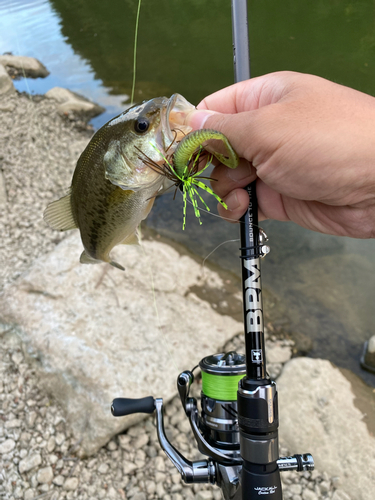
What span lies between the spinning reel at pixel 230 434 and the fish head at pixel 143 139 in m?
0.88

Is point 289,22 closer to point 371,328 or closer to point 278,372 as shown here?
point 371,328

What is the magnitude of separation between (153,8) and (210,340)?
7.62 meters

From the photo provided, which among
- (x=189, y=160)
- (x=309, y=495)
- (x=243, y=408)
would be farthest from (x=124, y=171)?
(x=309, y=495)

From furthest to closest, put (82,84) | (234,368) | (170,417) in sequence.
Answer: (82,84) → (170,417) → (234,368)

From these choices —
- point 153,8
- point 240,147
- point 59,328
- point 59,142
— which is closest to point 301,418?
point 59,328

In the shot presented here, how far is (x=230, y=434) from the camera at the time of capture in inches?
67.4

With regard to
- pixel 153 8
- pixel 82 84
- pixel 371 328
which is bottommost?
pixel 371 328

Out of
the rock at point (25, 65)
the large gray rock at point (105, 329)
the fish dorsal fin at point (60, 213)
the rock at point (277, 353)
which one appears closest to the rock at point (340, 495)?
the rock at point (277, 353)

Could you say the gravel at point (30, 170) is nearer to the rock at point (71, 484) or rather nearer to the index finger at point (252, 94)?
the rock at point (71, 484)

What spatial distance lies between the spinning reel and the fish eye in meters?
1.00

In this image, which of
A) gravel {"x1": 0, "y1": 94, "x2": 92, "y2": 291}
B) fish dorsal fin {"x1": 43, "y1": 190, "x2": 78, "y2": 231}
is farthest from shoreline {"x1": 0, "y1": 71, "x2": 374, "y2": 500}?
fish dorsal fin {"x1": 43, "y1": 190, "x2": 78, "y2": 231}

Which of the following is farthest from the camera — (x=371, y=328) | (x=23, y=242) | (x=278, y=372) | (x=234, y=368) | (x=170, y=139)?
(x=23, y=242)

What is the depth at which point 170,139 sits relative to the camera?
4.34 ft

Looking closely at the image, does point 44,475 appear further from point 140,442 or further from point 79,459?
point 140,442
